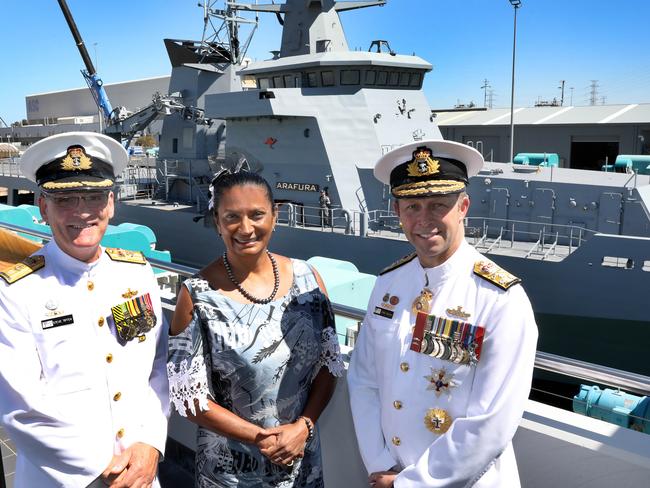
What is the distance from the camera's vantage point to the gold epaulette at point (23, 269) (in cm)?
176

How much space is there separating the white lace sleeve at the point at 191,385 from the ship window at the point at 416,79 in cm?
1213

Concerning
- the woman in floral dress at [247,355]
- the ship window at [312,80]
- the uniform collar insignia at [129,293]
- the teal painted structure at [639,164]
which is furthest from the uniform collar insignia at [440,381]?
the teal painted structure at [639,164]

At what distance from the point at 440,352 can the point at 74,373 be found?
114cm

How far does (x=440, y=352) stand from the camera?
5.35 feet

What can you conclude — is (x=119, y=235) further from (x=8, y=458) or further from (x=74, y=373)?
(x=74, y=373)

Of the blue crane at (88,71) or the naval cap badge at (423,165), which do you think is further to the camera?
the blue crane at (88,71)

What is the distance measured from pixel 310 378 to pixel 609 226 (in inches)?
316

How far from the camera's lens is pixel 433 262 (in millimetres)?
1716

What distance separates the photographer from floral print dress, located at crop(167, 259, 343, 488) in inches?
67.6

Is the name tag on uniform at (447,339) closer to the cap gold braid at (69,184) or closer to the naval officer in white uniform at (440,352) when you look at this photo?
the naval officer in white uniform at (440,352)

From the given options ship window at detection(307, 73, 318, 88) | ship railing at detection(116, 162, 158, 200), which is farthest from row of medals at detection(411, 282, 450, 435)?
ship railing at detection(116, 162, 158, 200)

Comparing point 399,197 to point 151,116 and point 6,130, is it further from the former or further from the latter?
point 6,130

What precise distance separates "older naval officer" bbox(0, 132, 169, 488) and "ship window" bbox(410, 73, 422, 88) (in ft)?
38.6

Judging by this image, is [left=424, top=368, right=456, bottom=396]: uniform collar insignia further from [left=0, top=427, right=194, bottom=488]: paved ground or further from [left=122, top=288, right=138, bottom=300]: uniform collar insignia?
[left=0, top=427, right=194, bottom=488]: paved ground
